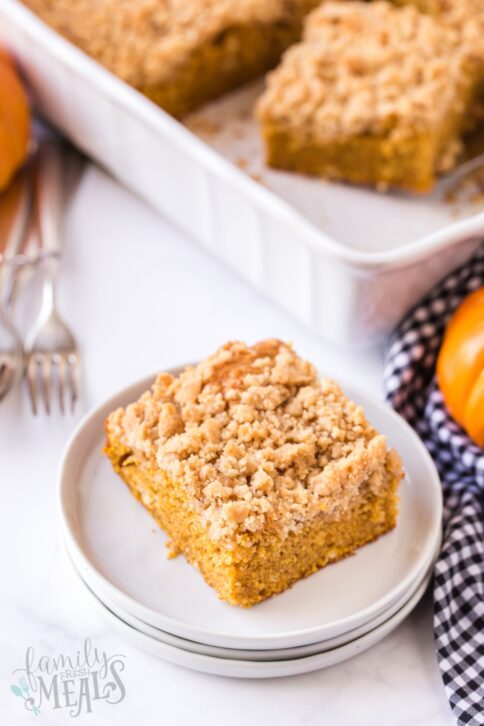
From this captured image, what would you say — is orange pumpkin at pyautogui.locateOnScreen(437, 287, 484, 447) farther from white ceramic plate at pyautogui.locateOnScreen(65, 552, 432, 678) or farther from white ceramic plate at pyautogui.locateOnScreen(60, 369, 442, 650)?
Answer: white ceramic plate at pyautogui.locateOnScreen(65, 552, 432, 678)

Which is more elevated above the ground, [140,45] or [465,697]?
[140,45]

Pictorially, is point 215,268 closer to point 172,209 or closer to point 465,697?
point 172,209

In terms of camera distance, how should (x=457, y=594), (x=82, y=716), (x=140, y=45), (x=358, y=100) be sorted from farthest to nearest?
(x=140, y=45) → (x=358, y=100) → (x=457, y=594) → (x=82, y=716)

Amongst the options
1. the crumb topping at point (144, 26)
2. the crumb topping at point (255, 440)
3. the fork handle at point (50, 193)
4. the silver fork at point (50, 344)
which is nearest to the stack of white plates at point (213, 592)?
the crumb topping at point (255, 440)

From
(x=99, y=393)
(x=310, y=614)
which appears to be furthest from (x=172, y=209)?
(x=310, y=614)

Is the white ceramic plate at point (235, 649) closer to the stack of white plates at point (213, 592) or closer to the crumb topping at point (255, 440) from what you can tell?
the stack of white plates at point (213, 592)

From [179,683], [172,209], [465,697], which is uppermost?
[172,209]

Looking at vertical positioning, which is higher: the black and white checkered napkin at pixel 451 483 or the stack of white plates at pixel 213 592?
the stack of white plates at pixel 213 592

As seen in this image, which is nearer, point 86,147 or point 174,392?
point 174,392

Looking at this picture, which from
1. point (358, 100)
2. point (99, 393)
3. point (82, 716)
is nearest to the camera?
point (82, 716)
